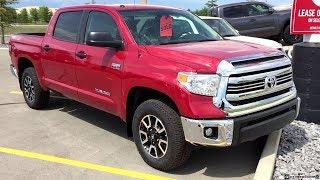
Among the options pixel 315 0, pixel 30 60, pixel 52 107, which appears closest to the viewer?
pixel 315 0

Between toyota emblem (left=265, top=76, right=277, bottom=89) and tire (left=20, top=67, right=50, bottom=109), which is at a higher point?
toyota emblem (left=265, top=76, right=277, bottom=89)

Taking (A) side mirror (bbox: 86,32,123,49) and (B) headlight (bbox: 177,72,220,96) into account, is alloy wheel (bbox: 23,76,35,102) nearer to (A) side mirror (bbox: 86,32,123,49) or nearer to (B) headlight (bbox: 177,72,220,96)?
(A) side mirror (bbox: 86,32,123,49)

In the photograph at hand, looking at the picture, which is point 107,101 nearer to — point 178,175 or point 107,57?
point 107,57

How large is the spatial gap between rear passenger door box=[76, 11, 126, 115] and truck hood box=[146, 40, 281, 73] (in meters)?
0.57

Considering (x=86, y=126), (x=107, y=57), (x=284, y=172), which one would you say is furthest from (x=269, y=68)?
(x=86, y=126)

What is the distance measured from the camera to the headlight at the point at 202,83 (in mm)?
4574

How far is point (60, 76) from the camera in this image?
6961mm

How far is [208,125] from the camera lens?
456cm

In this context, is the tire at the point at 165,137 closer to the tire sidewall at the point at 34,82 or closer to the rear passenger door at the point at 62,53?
the rear passenger door at the point at 62,53

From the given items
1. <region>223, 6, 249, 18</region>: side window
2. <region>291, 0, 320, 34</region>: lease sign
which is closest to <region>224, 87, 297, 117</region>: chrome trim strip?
<region>291, 0, 320, 34</region>: lease sign

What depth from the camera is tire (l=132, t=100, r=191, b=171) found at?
4.82 metres

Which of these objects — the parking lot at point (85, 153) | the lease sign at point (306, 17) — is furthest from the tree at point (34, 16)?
the lease sign at point (306, 17)

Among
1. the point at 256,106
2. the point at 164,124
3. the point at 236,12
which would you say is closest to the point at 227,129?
the point at 256,106

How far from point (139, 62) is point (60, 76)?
2.13 m
